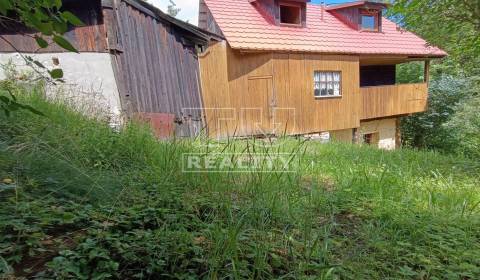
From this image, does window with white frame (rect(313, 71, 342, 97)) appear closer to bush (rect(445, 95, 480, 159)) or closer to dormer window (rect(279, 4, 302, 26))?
dormer window (rect(279, 4, 302, 26))

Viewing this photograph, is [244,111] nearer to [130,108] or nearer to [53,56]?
[130,108]

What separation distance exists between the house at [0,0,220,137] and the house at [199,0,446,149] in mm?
965

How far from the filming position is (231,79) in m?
10.2

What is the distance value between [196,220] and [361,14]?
1538 centimetres

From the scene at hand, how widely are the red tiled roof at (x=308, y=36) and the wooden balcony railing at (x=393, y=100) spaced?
1540 mm

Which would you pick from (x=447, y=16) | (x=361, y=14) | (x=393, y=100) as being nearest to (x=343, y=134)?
(x=393, y=100)

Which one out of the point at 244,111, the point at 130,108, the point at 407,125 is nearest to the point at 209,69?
the point at 244,111

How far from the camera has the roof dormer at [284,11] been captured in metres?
12.1

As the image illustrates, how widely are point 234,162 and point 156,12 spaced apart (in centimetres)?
676

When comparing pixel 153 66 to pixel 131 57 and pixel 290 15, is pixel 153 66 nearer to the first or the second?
pixel 131 57

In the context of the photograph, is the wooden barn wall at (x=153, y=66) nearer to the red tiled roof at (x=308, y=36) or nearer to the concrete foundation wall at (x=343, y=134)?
the red tiled roof at (x=308, y=36)

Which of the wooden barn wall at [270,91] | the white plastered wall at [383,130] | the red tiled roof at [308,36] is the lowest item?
the white plastered wall at [383,130]

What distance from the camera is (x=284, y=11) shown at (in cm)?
1295

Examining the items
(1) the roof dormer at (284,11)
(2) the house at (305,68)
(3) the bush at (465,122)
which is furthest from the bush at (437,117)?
(1) the roof dormer at (284,11)
